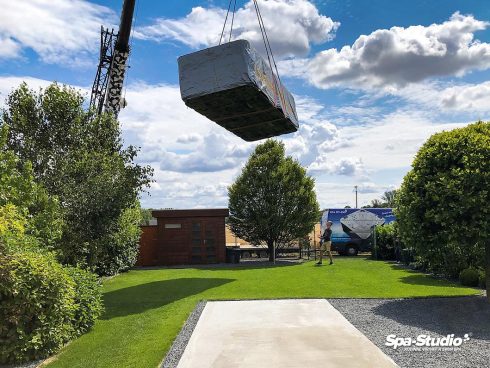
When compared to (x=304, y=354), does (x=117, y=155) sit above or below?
above

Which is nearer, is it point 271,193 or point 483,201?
point 483,201

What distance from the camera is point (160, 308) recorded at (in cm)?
998

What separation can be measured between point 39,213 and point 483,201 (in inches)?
360

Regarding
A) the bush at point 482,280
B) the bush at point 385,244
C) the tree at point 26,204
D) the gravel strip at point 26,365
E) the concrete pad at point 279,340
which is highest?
the tree at point 26,204

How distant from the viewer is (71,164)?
37.7 ft

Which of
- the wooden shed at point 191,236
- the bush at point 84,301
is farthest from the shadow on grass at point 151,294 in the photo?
the wooden shed at point 191,236

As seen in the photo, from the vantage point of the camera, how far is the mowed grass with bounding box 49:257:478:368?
6.68 m

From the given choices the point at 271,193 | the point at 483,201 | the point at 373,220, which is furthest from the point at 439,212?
the point at 373,220

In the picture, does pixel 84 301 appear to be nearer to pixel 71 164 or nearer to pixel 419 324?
pixel 71 164

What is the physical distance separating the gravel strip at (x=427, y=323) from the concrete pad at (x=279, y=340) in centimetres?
31

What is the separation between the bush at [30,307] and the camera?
21.1 feet

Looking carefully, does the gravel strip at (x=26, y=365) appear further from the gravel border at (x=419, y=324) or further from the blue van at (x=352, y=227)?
the blue van at (x=352, y=227)

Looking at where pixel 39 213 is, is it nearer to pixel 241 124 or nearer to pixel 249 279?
pixel 241 124

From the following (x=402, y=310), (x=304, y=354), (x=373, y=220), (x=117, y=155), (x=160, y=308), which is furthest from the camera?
(x=373, y=220)
